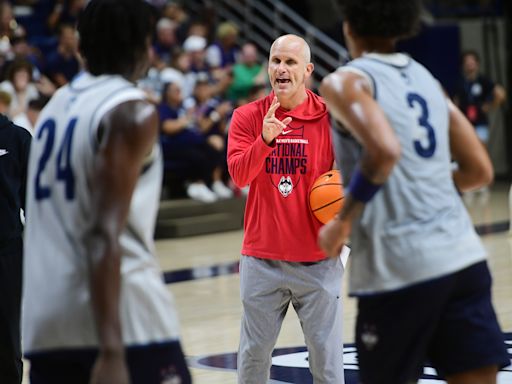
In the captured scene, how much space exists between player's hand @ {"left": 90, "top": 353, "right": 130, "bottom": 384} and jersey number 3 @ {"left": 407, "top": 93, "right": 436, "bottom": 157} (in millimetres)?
1113

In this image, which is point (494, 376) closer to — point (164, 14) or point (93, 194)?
point (93, 194)

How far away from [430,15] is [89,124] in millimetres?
16962

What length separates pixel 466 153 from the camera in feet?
11.4

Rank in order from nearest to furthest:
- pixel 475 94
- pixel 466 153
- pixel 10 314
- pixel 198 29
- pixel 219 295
Result: pixel 466 153 < pixel 10 314 < pixel 219 295 < pixel 198 29 < pixel 475 94

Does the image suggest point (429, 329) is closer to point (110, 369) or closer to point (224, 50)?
point (110, 369)

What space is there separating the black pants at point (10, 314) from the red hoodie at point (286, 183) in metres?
1.02

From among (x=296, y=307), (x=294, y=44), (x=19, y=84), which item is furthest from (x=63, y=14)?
(x=296, y=307)

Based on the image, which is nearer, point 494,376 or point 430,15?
point 494,376

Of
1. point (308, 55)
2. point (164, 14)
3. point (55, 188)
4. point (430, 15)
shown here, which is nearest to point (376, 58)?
point (55, 188)

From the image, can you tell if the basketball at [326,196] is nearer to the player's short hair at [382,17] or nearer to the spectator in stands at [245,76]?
the player's short hair at [382,17]

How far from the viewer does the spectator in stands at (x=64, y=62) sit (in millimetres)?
14242

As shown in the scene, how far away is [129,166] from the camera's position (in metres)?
2.82

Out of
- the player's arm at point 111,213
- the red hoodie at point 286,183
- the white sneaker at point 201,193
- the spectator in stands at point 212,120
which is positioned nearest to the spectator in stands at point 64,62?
the spectator in stands at point 212,120

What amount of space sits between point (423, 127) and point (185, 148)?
444 inches
